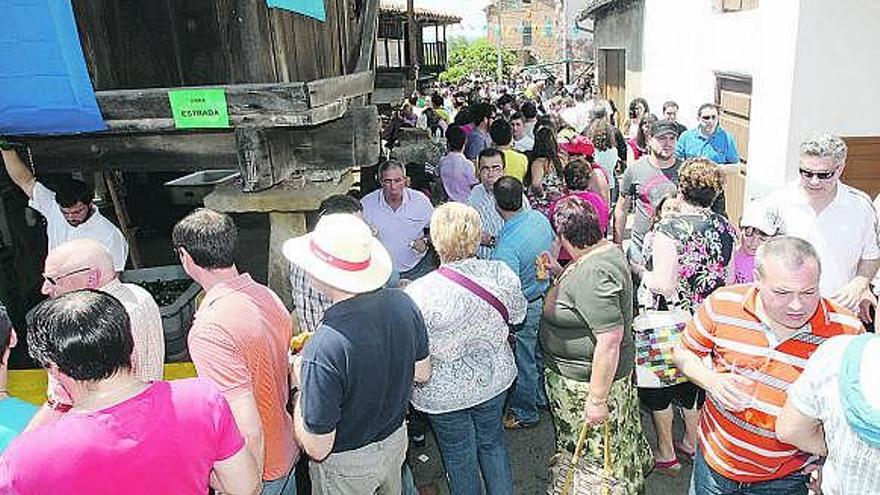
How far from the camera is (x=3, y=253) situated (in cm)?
644

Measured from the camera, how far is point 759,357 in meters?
2.56

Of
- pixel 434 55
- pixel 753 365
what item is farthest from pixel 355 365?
pixel 434 55

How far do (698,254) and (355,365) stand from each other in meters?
2.03

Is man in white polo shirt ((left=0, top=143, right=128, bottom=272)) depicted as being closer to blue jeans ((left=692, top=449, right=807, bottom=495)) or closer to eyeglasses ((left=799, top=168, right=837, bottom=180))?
blue jeans ((left=692, top=449, right=807, bottom=495))

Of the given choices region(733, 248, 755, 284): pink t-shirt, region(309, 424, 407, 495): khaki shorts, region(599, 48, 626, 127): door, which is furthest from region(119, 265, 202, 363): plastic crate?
region(599, 48, 626, 127): door

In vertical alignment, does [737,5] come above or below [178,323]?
above

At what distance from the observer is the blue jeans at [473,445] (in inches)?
131

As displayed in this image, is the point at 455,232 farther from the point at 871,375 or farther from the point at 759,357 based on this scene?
the point at 871,375

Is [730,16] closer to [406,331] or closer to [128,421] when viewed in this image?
[406,331]

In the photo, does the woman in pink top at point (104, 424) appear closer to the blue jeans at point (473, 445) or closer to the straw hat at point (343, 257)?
the straw hat at point (343, 257)

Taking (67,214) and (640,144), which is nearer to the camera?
(67,214)

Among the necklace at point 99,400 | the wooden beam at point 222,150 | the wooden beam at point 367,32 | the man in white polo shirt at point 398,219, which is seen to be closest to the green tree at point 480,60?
the wooden beam at point 367,32

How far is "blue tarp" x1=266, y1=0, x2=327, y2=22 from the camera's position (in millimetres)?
3393

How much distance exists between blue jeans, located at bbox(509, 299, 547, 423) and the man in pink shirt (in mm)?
2061
